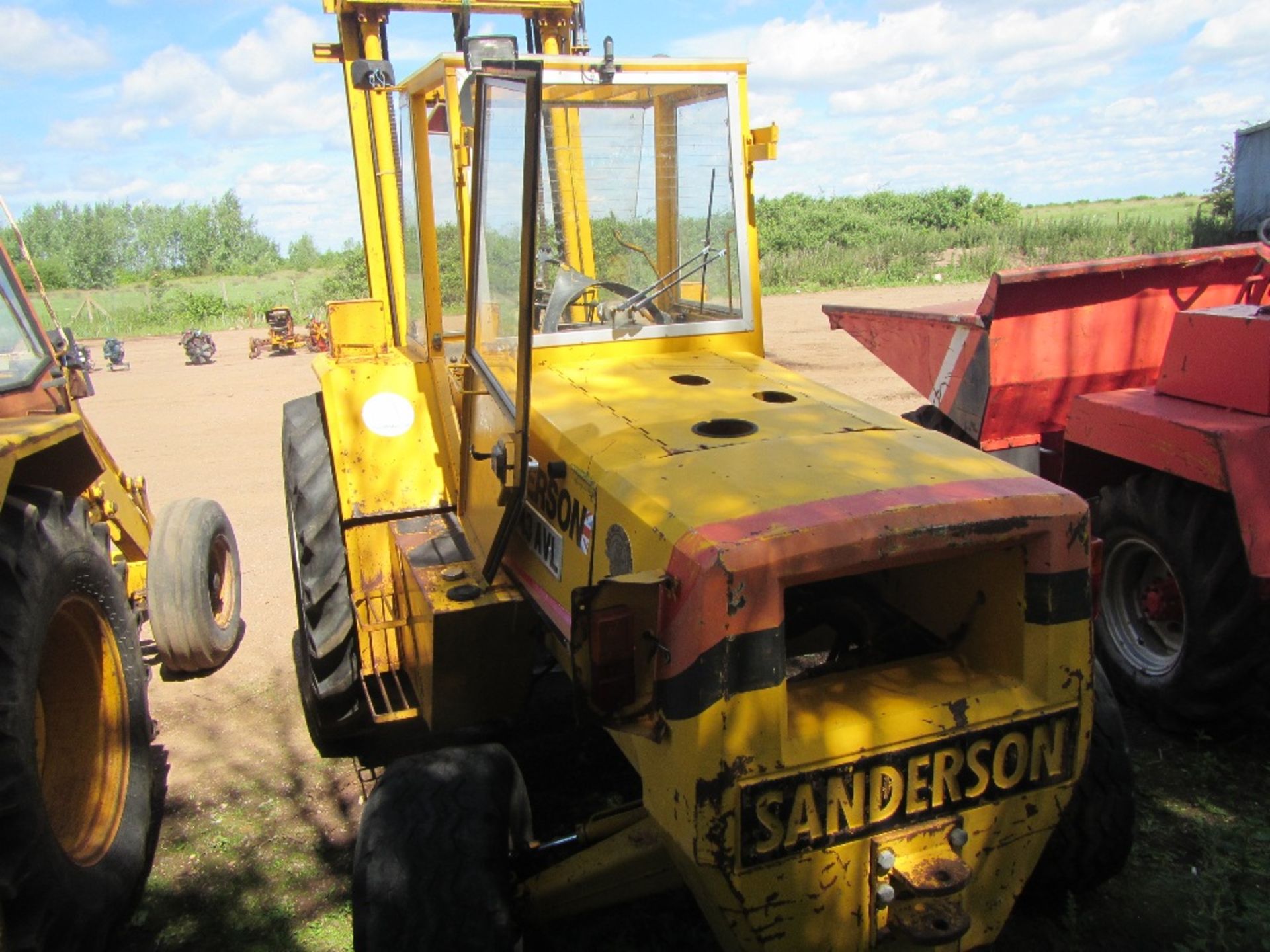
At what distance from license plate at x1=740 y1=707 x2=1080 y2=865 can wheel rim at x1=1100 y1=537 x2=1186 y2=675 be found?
78.4 inches

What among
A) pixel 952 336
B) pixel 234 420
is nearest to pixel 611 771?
pixel 952 336

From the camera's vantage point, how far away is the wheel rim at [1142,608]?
4.15m

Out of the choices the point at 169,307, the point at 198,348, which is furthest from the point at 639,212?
the point at 169,307

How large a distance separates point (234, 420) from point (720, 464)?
1089 centimetres

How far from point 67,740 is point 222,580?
215 centimetres

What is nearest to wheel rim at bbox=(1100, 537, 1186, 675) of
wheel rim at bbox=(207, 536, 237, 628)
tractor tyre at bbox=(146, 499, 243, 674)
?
tractor tyre at bbox=(146, 499, 243, 674)

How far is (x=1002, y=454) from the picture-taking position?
17.5 ft

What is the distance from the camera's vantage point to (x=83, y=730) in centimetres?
339

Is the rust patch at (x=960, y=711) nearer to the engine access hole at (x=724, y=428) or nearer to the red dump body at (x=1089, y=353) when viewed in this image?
the engine access hole at (x=724, y=428)

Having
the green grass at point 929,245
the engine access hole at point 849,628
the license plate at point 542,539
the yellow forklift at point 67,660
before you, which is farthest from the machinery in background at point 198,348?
the engine access hole at point 849,628

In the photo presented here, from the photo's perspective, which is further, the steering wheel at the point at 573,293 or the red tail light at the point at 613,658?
the steering wheel at the point at 573,293

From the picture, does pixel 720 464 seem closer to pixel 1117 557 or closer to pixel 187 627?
pixel 1117 557

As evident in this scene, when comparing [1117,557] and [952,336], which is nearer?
[1117,557]

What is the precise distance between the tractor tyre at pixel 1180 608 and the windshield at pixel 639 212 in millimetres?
1913
